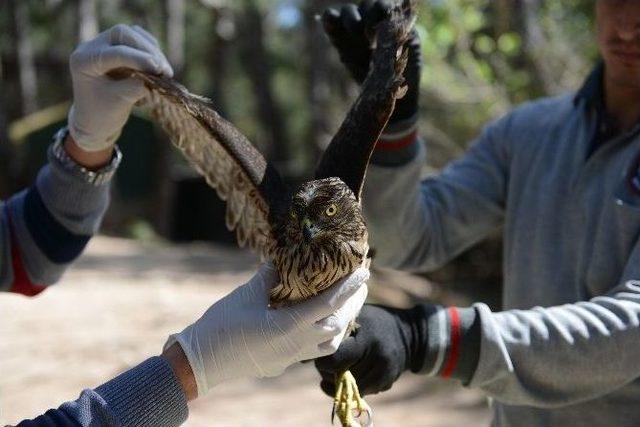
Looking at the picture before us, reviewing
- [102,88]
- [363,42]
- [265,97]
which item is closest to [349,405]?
[363,42]

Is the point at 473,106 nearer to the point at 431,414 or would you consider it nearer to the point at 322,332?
the point at 431,414

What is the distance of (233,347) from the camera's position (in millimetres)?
2086

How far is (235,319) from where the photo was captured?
2.11m

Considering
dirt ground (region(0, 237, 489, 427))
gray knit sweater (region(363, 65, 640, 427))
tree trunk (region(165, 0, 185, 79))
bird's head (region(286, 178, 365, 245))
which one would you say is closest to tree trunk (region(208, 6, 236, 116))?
tree trunk (region(165, 0, 185, 79))

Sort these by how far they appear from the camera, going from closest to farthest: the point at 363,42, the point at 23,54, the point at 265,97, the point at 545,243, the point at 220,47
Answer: the point at 545,243 < the point at 363,42 < the point at 23,54 < the point at 265,97 < the point at 220,47

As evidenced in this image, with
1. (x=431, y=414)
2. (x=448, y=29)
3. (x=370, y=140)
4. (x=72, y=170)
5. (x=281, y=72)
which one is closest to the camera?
(x=370, y=140)

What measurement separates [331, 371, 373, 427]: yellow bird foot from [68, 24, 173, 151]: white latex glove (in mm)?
1304

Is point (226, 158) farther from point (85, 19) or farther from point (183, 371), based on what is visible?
point (85, 19)

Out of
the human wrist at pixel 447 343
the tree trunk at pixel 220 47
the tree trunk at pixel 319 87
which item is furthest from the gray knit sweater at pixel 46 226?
the tree trunk at pixel 220 47

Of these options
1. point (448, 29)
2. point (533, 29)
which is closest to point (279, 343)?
A: point (448, 29)

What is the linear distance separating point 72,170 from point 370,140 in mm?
1210

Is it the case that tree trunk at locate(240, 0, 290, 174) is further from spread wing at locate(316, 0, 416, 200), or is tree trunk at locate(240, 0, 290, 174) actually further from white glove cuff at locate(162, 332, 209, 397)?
white glove cuff at locate(162, 332, 209, 397)

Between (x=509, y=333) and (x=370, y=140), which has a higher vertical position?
(x=370, y=140)

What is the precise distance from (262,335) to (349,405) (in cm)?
31
